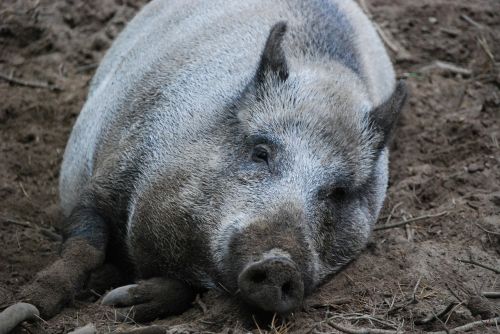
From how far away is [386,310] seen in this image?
398 centimetres

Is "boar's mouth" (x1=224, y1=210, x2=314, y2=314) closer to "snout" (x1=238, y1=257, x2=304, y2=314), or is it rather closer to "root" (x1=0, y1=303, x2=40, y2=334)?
"snout" (x1=238, y1=257, x2=304, y2=314)

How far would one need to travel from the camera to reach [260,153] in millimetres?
4105

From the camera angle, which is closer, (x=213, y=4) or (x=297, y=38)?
(x=297, y=38)

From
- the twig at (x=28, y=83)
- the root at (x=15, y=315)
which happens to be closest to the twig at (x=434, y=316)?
the root at (x=15, y=315)

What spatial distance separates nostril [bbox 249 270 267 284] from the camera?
338cm

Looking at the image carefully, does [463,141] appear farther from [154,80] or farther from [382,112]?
[154,80]

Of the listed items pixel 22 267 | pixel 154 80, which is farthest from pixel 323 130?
pixel 22 267

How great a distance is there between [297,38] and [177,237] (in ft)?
5.10

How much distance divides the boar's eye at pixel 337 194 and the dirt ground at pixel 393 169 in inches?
18.0

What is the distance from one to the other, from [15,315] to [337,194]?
1.76 meters

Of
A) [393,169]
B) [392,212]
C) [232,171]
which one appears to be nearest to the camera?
[232,171]

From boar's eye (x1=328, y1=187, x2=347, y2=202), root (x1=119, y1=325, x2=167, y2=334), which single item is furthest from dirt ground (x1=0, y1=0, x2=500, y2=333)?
boar's eye (x1=328, y1=187, x2=347, y2=202)

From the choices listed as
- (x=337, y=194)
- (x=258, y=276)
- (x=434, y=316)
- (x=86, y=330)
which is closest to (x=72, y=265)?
(x=86, y=330)

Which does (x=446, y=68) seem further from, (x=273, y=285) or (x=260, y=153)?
(x=273, y=285)
